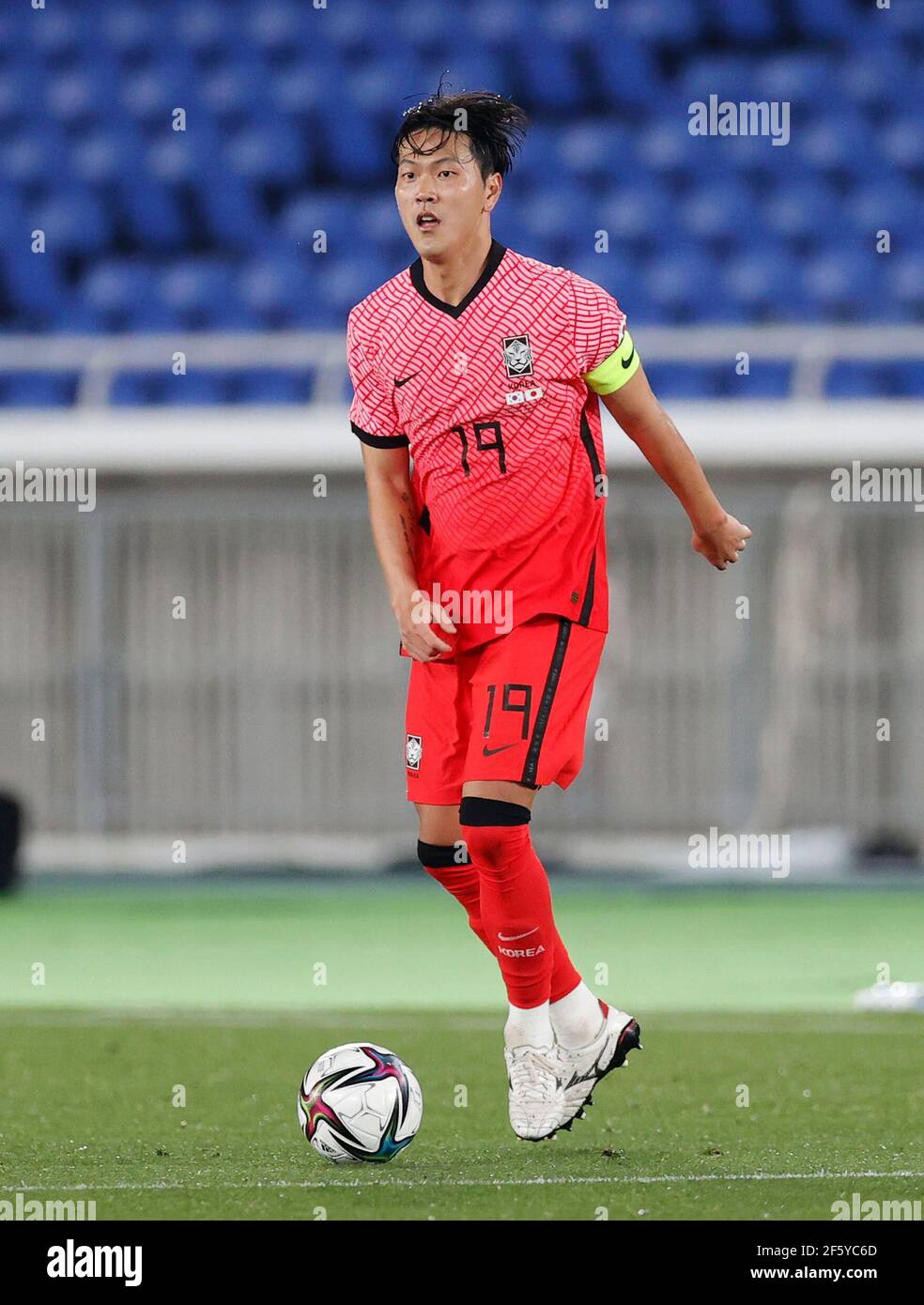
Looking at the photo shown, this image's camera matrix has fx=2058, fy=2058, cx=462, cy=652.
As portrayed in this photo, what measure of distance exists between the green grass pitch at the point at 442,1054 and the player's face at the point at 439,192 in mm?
1837

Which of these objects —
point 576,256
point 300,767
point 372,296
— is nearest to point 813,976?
point 372,296

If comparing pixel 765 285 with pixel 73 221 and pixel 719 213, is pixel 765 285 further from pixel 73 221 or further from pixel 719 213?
pixel 73 221

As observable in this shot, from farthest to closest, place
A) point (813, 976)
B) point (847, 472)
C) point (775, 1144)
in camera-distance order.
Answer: point (847, 472) < point (813, 976) < point (775, 1144)

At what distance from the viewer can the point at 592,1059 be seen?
4.32 meters

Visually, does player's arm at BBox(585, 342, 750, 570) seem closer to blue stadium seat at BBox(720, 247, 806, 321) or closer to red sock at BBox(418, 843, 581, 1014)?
red sock at BBox(418, 843, 581, 1014)

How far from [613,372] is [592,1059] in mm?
1433

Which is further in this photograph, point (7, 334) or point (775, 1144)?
point (7, 334)

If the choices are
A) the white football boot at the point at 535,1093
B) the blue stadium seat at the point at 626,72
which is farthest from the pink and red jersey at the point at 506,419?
the blue stadium seat at the point at 626,72

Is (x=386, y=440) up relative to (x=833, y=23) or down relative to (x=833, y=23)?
down

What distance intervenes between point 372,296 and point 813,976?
158 inches

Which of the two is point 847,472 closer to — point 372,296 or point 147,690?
point 147,690

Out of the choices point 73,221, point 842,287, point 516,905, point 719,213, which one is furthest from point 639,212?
point 516,905
